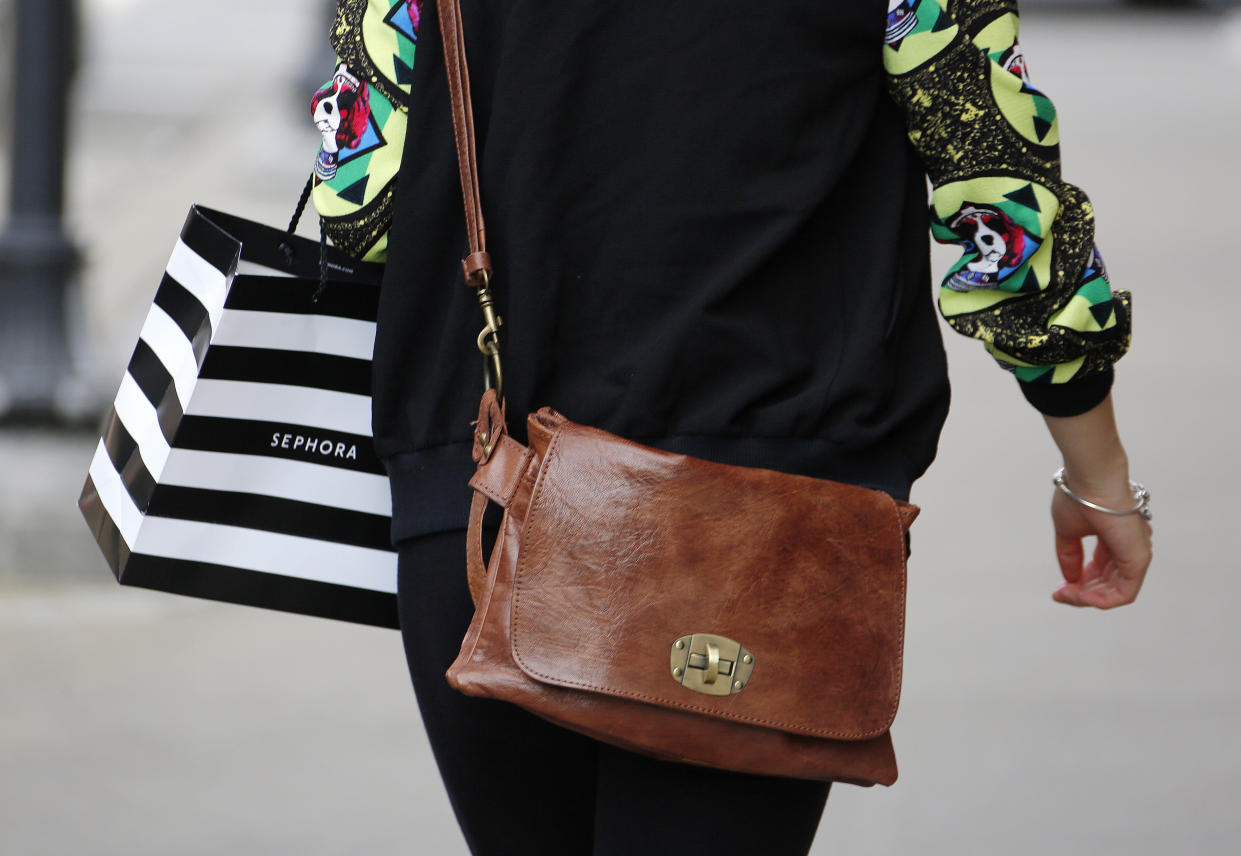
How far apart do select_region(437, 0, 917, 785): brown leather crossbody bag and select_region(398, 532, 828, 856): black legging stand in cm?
8

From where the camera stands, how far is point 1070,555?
192cm

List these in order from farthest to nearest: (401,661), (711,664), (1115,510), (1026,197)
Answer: (401,661)
(1115,510)
(1026,197)
(711,664)

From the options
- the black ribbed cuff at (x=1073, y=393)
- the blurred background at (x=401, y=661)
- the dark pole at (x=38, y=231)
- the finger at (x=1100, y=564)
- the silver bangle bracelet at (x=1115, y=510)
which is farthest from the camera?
the dark pole at (x=38, y=231)

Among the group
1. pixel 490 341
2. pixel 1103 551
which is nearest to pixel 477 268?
pixel 490 341

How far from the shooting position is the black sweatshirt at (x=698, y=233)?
139 centimetres

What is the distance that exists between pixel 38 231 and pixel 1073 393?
14.9 ft

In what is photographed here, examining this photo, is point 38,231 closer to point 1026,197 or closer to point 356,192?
point 356,192

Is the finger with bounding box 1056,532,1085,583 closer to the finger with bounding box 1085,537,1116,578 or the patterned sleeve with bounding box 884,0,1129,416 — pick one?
the finger with bounding box 1085,537,1116,578

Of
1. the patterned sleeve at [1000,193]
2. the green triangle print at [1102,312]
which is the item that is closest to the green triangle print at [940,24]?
the patterned sleeve at [1000,193]

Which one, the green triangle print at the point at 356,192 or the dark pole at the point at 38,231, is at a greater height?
the green triangle print at the point at 356,192

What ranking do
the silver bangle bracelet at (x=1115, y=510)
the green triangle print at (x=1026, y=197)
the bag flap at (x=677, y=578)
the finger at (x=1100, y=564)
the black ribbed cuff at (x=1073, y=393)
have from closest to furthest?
the bag flap at (x=677, y=578) → the green triangle print at (x=1026, y=197) → the black ribbed cuff at (x=1073, y=393) → the silver bangle bracelet at (x=1115, y=510) → the finger at (x=1100, y=564)

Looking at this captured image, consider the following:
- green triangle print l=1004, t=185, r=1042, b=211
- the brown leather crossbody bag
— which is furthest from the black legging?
green triangle print l=1004, t=185, r=1042, b=211

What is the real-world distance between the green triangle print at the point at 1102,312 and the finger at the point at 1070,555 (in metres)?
0.43

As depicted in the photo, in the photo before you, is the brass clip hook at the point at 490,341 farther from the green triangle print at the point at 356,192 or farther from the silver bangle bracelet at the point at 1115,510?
the silver bangle bracelet at the point at 1115,510
